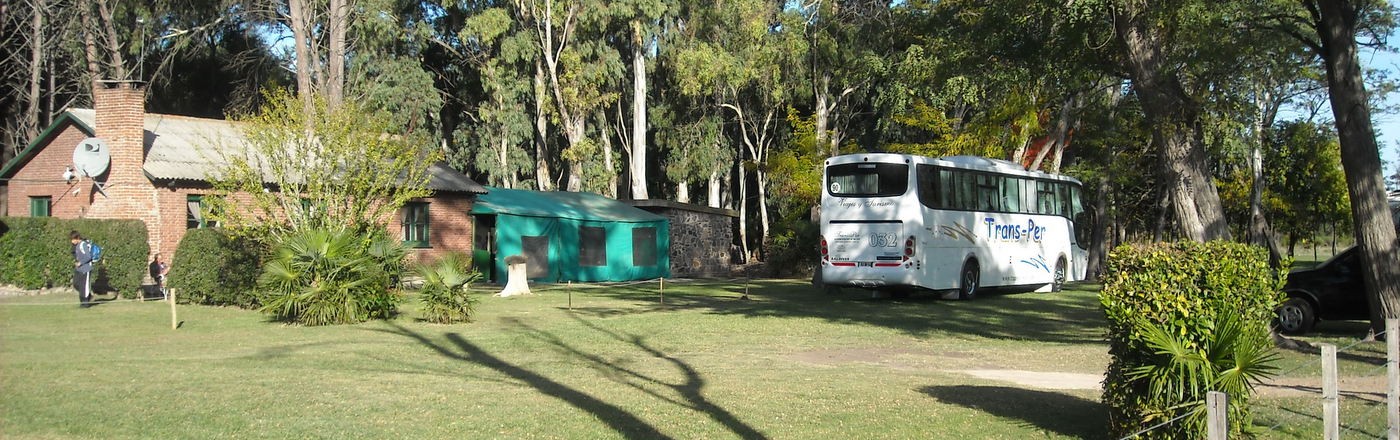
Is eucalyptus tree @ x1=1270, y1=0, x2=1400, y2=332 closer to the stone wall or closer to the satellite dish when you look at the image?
the satellite dish

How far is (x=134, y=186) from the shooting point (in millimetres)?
24422

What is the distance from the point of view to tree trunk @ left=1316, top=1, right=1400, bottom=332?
44.5 ft

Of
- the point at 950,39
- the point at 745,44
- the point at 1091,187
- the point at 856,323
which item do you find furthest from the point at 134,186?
the point at 1091,187

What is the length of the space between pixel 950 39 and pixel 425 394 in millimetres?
10992

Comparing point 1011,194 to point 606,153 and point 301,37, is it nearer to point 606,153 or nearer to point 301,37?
point 301,37

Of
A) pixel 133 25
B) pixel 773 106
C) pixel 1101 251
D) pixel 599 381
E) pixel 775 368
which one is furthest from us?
pixel 773 106

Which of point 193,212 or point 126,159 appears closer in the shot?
point 126,159

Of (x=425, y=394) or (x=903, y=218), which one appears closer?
(x=425, y=394)

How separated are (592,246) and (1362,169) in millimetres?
23690

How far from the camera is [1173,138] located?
48.6ft

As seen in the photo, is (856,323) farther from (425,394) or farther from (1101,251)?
(1101,251)

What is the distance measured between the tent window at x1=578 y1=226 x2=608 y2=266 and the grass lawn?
14.0 meters

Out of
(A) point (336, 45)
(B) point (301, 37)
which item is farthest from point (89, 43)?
(A) point (336, 45)

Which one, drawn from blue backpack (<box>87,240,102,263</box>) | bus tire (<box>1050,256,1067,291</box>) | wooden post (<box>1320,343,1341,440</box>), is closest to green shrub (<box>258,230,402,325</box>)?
blue backpack (<box>87,240,102,263</box>)
